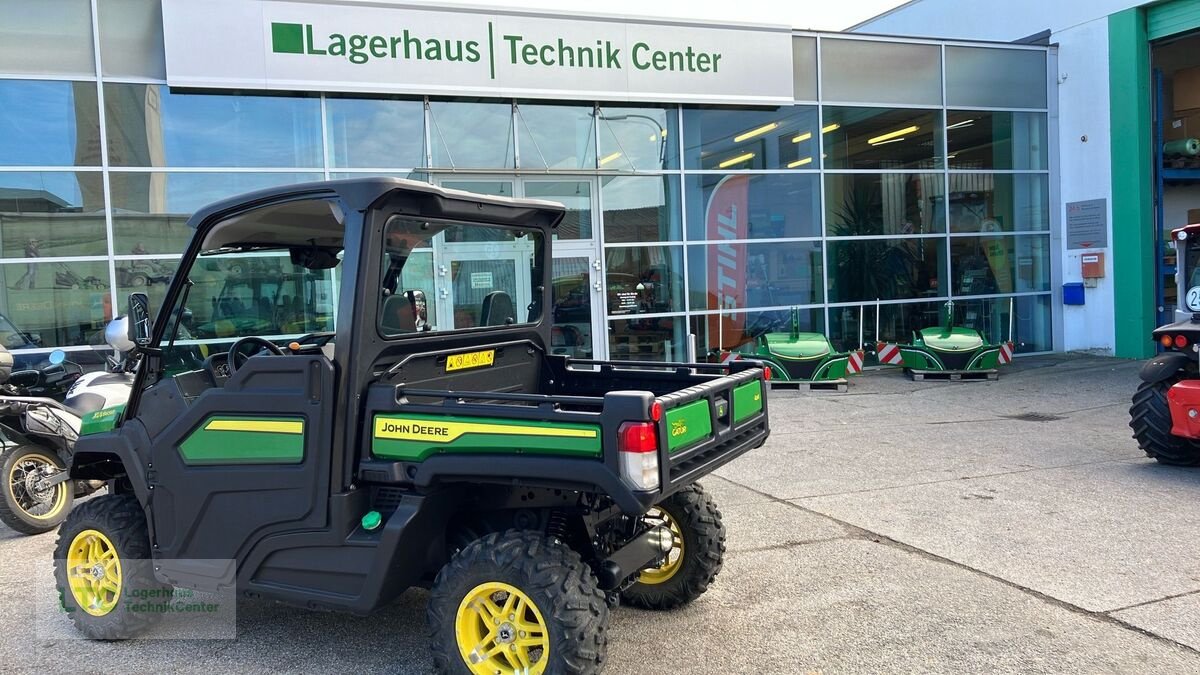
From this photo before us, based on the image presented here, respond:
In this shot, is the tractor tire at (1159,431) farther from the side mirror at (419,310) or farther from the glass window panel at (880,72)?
the glass window panel at (880,72)

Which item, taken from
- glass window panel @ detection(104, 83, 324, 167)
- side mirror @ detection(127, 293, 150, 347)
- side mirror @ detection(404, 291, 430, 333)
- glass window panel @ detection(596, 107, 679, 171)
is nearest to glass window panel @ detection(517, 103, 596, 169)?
glass window panel @ detection(596, 107, 679, 171)

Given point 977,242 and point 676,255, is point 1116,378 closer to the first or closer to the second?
point 977,242

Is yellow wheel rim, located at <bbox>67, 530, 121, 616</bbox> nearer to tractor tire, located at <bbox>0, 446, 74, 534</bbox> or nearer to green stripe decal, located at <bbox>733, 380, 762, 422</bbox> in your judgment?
tractor tire, located at <bbox>0, 446, 74, 534</bbox>

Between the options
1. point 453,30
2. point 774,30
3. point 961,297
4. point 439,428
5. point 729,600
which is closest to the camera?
point 439,428

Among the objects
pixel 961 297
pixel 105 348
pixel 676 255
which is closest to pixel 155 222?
pixel 105 348

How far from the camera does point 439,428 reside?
3498 millimetres

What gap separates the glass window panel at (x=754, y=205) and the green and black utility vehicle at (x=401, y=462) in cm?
967

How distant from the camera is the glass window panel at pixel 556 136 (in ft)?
42.5

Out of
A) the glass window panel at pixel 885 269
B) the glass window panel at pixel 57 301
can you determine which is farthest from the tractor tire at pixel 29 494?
the glass window panel at pixel 885 269

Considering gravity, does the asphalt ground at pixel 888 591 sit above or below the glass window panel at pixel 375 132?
below

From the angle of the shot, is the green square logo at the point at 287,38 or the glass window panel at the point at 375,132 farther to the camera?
the glass window panel at the point at 375,132

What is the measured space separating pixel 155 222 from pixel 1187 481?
1150 centimetres

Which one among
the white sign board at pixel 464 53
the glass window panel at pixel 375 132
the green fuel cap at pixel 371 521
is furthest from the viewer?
the glass window panel at pixel 375 132

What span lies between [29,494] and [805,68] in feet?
40.3
